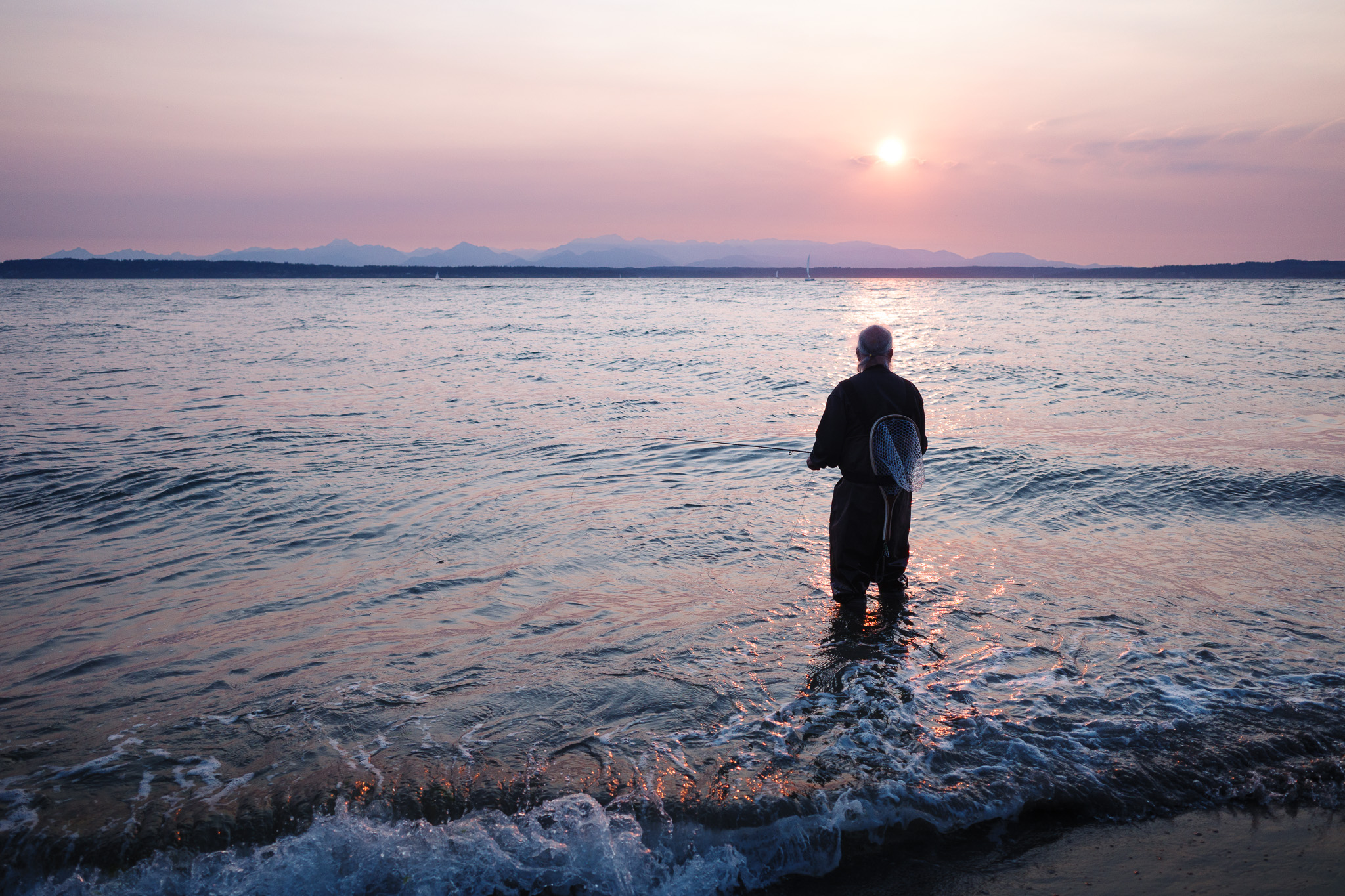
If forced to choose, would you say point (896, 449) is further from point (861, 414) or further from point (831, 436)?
point (831, 436)

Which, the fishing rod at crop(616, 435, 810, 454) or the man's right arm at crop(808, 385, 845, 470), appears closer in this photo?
the man's right arm at crop(808, 385, 845, 470)

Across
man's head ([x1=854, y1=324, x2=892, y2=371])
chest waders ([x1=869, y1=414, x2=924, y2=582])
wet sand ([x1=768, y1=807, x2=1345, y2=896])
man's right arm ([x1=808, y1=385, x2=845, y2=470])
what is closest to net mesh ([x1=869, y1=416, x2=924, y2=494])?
chest waders ([x1=869, y1=414, x2=924, y2=582])

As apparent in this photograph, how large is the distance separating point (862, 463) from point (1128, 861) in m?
2.79

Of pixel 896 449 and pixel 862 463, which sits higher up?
pixel 896 449

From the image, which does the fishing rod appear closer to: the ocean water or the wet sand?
the ocean water

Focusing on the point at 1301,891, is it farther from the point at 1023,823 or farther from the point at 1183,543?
the point at 1183,543

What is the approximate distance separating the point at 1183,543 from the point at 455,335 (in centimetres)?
3210

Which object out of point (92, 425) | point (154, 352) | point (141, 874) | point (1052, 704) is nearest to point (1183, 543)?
point (1052, 704)

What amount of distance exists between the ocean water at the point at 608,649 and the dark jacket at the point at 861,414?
1207 millimetres

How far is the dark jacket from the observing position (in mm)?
5293

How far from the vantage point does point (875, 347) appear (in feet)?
17.5

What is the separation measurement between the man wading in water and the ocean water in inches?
14.3

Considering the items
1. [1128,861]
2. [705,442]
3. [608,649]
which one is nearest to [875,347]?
[608,649]

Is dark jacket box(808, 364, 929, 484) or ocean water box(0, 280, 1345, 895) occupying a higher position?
dark jacket box(808, 364, 929, 484)
